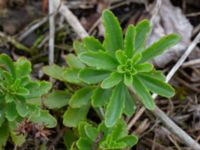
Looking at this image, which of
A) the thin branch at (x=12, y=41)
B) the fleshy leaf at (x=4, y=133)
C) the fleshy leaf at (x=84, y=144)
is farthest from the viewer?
the thin branch at (x=12, y=41)

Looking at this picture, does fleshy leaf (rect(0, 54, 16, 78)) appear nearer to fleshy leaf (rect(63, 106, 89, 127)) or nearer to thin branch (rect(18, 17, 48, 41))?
fleshy leaf (rect(63, 106, 89, 127))

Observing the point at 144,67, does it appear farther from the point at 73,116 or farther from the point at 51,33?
the point at 51,33

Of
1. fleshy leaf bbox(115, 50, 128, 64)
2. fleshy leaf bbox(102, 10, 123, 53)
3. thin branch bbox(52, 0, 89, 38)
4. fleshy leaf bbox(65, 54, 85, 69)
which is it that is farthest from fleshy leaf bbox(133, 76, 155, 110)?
thin branch bbox(52, 0, 89, 38)

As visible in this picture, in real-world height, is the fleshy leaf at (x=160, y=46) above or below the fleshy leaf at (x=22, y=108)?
below

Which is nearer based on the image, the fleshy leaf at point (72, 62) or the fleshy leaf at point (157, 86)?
the fleshy leaf at point (157, 86)

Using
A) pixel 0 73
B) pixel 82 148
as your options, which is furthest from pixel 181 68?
pixel 0 73

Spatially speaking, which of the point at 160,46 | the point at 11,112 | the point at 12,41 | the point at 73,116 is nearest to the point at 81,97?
the point at 73,116

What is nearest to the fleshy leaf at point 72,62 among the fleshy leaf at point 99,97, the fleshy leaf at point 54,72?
the fleshy leaf at point 54,72

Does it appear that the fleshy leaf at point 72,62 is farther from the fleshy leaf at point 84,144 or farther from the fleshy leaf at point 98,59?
the fleshy leaf at point 84,144
